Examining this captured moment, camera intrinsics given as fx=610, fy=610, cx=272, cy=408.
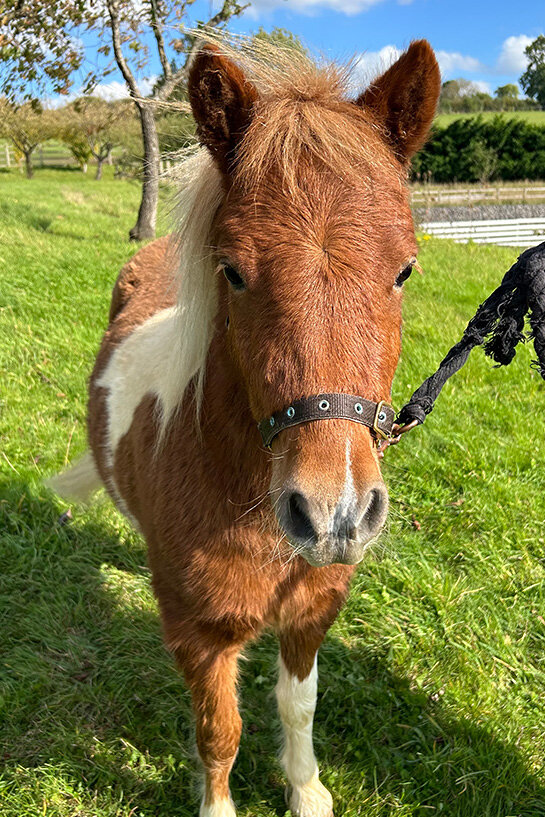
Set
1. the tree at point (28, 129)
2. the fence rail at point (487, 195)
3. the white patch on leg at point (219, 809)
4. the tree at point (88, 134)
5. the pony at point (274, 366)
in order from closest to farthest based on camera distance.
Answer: the pony at point (274, 366)
the white patch on leg at point (219, 809)
the fence rail at point (487, 195)
the tree at point (28, 129)
the tree at point (88, 134)

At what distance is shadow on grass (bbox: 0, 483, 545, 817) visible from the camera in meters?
2.56

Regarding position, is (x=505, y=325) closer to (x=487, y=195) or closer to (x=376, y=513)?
(x=376, y=513)

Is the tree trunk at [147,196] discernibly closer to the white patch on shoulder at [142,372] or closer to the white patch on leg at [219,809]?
the white patch on shoulder at [142,372]

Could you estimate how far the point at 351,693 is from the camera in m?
2.99

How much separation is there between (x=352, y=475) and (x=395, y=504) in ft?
9.64

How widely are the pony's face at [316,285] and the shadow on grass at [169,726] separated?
1.77m

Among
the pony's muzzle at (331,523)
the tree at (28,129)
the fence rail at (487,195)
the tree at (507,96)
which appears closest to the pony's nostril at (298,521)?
the pony's muzzle at (331,523)

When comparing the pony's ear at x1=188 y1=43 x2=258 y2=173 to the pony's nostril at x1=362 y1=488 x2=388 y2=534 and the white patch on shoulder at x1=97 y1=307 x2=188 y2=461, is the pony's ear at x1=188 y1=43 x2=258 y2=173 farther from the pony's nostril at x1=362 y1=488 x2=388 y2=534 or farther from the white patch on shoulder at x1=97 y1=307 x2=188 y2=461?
the pony's nostril at x1=362 y1=488 x2=388 y2=534

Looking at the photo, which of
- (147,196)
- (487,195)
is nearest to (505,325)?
(147,196)

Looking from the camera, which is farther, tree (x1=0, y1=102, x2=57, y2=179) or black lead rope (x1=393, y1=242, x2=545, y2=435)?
tree (x1=0, y1=102, x2=57, y2=179)

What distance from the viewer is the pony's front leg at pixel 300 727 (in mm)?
2486

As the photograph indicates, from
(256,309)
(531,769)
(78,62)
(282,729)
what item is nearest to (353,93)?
(256,309)

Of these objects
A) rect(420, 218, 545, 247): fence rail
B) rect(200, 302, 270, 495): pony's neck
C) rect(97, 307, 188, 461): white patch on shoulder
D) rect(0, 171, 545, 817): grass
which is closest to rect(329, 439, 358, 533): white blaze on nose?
rect(200, 302, 270, 495): pony's neck

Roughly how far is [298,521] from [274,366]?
14.9 inches
